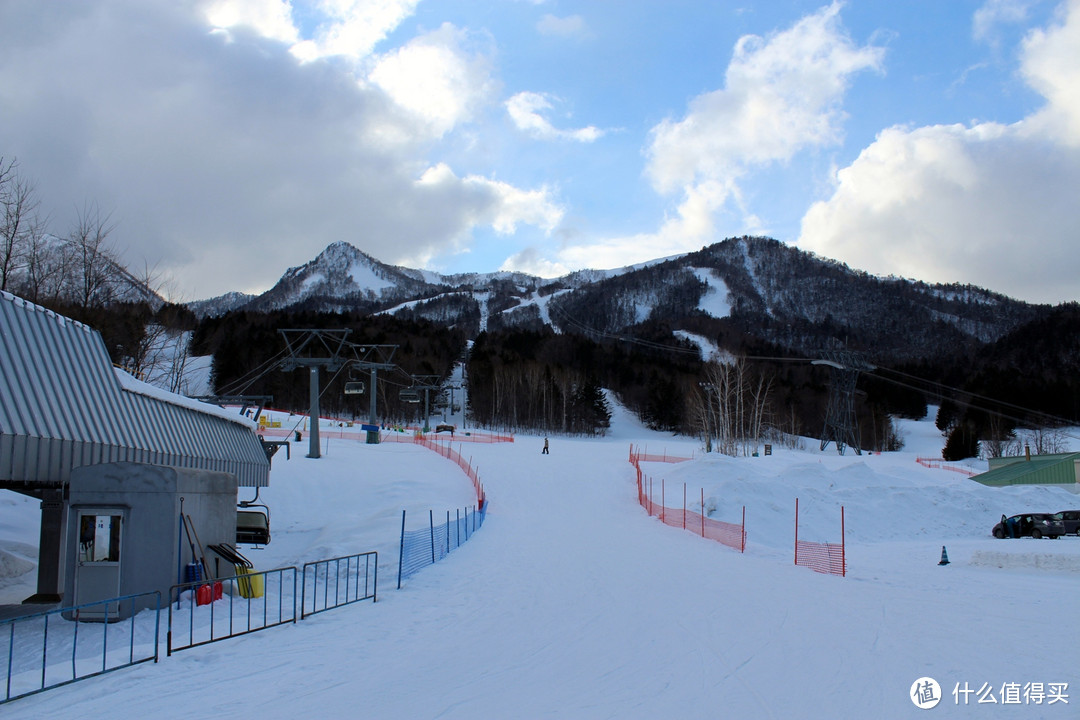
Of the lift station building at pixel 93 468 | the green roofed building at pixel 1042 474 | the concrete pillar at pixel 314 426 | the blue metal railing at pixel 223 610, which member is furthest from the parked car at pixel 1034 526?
the concrete pillar at pixel 314 426

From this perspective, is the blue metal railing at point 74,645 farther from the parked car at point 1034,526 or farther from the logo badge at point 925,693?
the parked car at point 1034,526

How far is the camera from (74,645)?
7.64m

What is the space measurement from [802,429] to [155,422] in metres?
111

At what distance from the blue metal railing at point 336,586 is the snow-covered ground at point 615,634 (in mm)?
487

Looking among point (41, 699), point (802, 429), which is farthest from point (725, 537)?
point (802, 429)

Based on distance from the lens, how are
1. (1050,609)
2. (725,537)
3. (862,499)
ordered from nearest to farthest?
1. (1050,609)
2. (725,537)
3. (862,499)

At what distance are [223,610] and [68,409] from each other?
517 cm

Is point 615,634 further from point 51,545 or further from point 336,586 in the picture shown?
point 51,545

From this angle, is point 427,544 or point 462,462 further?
point 462,462

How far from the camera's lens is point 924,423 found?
124125mm

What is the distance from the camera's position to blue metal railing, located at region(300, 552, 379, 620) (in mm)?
13031

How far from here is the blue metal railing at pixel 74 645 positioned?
26.8 feet

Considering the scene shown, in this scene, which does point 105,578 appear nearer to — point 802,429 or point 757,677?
point 757,677

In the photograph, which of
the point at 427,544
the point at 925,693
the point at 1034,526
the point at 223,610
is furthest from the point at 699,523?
the point at 925,693
